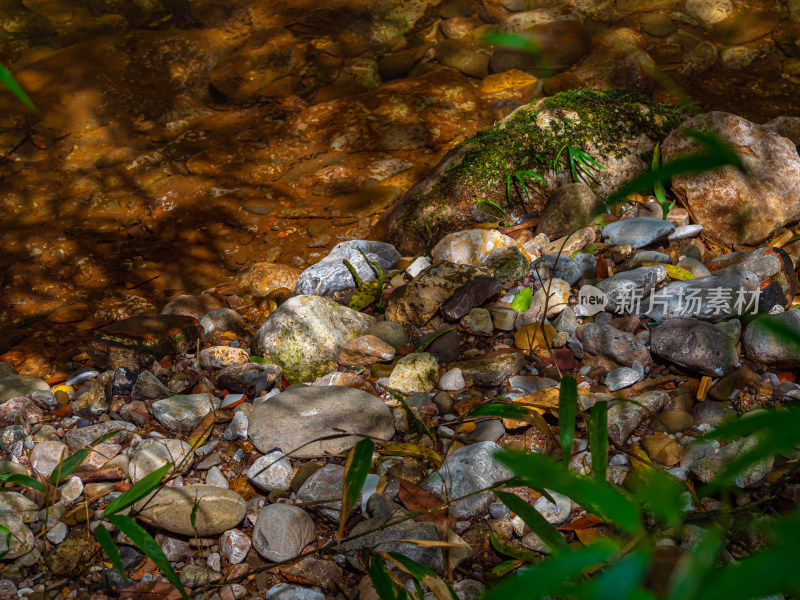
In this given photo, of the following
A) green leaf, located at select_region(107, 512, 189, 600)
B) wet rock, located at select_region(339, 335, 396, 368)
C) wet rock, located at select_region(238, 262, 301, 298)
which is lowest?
wet rock, located at select_region(238, 262, 301, 298)

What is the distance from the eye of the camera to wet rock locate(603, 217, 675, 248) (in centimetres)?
288

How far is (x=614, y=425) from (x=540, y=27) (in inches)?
191

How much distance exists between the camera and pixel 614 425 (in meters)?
1.94

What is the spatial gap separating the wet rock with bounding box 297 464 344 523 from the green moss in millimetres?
1962

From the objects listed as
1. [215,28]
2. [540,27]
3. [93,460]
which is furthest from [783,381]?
[215,28]

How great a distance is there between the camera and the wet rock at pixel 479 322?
2637 mm

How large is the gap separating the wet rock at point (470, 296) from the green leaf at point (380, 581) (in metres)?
1.49

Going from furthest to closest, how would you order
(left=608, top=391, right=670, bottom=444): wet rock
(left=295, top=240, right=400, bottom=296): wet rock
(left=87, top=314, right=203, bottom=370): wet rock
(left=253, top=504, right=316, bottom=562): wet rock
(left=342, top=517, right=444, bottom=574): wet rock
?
1. (left=295, top=240, right=400, bottom=296): wet rock
2. (left=87, top=314, right=203, bottom=370): wet rock
3. (left=608, top=391, right=670, bottom=444): wet rock
4. (left=253, top=504, right=316, bottom=562): wet rock
5. (left=342, top=517, right=444, bottom=574): wet rock

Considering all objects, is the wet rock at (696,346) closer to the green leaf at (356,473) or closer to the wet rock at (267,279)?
the green leaf at (356,473)

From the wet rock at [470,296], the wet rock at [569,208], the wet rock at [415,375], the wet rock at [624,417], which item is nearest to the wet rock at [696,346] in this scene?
the wet rock at [624,417]

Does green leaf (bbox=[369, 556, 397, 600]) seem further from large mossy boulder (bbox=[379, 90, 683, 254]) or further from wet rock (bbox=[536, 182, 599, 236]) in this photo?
large mossy boulder (bbox=[379, 90, 683, 254])

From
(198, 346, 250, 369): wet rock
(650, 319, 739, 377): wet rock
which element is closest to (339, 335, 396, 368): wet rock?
(198, 346, 250, 369): wet rock

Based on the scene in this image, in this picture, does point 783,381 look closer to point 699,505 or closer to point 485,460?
point 699,505

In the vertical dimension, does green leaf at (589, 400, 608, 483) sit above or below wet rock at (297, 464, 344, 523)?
above
